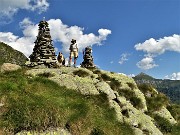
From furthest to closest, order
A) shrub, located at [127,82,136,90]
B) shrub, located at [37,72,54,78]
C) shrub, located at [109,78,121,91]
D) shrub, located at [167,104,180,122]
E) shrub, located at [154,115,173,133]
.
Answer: shrub, located at [167,104,180,122]
shrub, located at [127,82,136,90]
shrub, located at [109,78,121,91]
shrub, located at [37,72,54,78]
shrub, located at [154,115,173,133]

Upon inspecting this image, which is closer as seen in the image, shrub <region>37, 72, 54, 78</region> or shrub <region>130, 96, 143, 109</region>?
shrub <region>37, 72, 54, 78</region>

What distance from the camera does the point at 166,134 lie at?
104 ft

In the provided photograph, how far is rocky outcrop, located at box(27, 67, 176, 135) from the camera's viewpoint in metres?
29.7

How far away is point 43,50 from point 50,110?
70.2 ft

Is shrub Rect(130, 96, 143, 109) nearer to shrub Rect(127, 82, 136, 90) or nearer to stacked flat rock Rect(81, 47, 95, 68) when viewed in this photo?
shrub Rect(127, 82, 136, 90)

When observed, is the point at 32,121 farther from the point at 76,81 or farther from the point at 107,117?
the point at 76,81

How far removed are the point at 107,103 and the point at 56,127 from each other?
25.1ft

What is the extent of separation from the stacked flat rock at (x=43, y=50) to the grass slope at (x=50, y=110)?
11853mm

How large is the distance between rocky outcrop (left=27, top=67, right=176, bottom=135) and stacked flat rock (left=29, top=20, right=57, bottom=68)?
5852 millimetres

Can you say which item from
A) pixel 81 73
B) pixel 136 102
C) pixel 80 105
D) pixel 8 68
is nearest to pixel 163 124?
pixel 136 102

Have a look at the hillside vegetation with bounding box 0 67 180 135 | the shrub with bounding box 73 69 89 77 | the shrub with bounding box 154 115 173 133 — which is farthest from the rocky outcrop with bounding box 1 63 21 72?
the shrub with bounding box 154 115 173 133

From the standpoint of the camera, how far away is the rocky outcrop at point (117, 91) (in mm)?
29722

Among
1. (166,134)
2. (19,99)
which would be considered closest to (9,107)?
(19,99)

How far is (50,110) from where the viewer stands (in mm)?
23734
